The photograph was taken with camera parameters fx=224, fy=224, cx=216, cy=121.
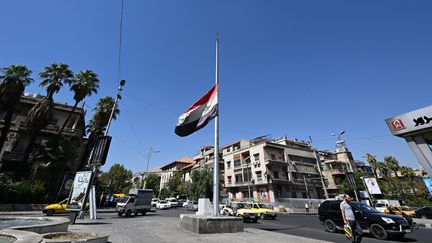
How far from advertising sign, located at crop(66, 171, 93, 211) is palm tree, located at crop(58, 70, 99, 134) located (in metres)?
19.9

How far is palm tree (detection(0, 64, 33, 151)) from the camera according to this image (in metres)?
25.7

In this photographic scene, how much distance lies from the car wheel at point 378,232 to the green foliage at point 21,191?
32.6 m

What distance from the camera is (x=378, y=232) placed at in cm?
1073

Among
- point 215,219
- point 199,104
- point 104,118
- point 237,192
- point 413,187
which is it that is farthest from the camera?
point 237,192

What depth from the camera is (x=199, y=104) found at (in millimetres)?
12594

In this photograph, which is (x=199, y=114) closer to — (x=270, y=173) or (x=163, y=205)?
(x=270, y=173)

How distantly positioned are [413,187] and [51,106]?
219 feet

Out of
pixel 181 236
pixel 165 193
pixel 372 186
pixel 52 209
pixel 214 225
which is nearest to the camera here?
pixel 181 236

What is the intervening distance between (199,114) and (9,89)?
26744 millimetres

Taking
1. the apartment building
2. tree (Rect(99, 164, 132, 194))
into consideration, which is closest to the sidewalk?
the apartment building

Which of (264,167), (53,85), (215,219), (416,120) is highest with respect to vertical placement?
(53,85)

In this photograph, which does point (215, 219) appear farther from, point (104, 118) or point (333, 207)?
point (104, 118)

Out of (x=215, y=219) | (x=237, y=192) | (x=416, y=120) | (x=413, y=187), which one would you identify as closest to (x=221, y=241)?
(x=215, y=219)

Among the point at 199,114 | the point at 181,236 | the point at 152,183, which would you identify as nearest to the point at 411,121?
the point at 199,114
